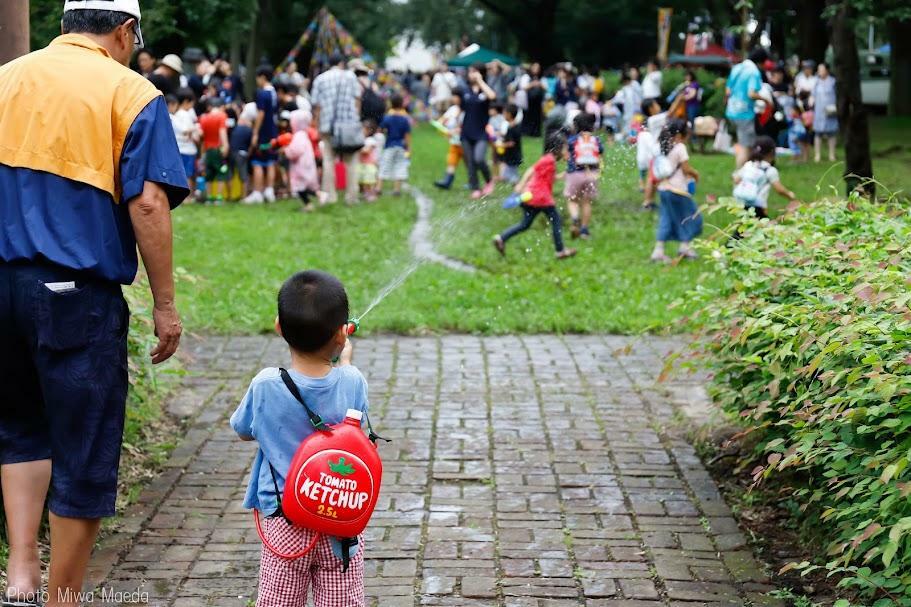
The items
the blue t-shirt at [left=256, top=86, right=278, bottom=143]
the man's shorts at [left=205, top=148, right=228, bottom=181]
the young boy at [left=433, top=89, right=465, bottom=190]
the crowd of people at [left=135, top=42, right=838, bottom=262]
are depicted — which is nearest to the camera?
the crowd of people at [left=135, top=42, right=838, bottom=262]

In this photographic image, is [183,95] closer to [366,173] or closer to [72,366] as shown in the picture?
[366,173]

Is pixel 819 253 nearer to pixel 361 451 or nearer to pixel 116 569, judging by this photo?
pixel 361 451

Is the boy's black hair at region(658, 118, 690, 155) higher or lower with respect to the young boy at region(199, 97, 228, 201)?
higher

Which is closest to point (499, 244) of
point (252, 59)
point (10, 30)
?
point (10, 30)

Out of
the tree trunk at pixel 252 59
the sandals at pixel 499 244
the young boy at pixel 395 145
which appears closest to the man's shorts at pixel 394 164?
the young boy at pixel 395 145

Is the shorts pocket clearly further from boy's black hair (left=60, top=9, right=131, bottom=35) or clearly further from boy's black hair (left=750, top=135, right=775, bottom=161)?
boy's black hair (left=750, top=135, right=775, bottom=161)

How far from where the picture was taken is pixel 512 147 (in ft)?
60.4

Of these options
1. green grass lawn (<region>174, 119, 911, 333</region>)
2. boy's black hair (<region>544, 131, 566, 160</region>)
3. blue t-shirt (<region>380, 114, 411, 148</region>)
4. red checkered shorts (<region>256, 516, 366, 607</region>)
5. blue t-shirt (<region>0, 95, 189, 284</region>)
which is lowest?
green grass lawn (<region>174, 119, 911, 333</region>)

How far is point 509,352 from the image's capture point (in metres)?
8.78

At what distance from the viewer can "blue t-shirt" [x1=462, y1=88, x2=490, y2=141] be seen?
59.8ft

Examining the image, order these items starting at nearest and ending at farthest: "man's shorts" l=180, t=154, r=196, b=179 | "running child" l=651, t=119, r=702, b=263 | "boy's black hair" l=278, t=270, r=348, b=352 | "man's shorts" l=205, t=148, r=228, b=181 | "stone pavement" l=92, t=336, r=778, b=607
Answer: "boy's black hair" l=278, t=270, r=348, b=352, "stone pavement" l=92, t=336, r=778, b=607, "running child" l=651, t=119, r=702, b=263, "man's shorts" l=180, t=154, r=196, b=179, "man's shorts" l=205, t=148, r=228, b=181

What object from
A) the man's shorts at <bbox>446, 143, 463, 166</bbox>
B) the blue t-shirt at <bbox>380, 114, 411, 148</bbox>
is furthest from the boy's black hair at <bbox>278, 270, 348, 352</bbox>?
the man's shorts at <bbox>446, 143, 463, 166</bbox>

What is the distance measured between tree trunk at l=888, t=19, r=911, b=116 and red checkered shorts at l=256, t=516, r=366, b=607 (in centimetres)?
2958

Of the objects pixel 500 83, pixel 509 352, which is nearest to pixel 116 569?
pixel 509 352
